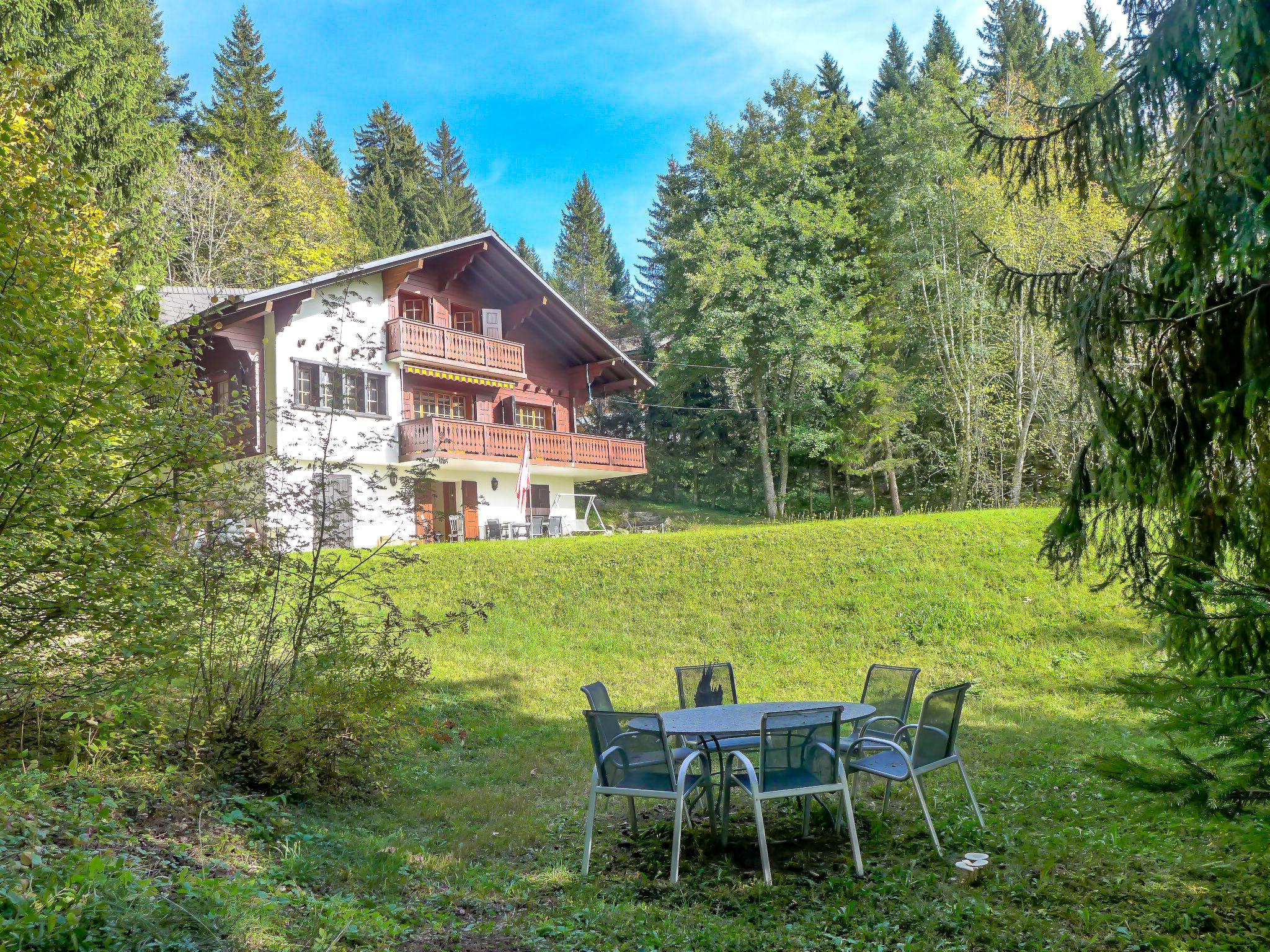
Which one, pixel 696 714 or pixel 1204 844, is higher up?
pixel 696 714

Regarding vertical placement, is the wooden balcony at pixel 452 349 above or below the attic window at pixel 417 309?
below

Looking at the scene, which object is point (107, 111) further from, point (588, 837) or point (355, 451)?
point (588, 837)

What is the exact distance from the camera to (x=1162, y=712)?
7.47 feet

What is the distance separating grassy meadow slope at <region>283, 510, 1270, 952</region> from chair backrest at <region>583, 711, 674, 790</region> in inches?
19.1

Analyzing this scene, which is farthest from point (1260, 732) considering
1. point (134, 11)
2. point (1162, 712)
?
point (134, 11)

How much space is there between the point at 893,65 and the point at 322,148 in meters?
24.8

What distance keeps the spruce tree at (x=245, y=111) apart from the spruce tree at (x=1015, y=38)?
90.7ft

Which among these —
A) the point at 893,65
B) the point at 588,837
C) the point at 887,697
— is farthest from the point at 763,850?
the point at 893,65

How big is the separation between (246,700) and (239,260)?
78.2ft

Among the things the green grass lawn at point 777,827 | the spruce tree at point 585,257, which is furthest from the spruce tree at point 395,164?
the green grass lawn at point 777,827

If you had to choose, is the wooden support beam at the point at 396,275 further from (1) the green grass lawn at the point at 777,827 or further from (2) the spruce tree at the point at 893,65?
(2) the spruce tree at the point at 893,65

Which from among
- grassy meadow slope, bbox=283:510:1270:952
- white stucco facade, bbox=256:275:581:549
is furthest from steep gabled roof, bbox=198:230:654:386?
grassy meadow slope, bbox=283:510:1270:952

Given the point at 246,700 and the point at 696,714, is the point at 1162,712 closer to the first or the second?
the point at 696,714

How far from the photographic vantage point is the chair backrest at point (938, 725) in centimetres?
491
